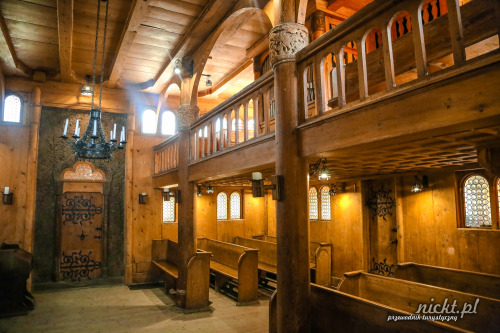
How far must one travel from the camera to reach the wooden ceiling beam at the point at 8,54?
25.9ft

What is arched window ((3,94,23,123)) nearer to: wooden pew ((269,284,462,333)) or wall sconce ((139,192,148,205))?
wall sconce ((139,192,148,205))

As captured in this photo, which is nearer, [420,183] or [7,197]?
[420,183]

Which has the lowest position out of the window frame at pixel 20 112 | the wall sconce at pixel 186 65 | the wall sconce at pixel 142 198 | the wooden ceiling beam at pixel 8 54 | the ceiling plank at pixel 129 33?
the wall sconce at pixel 142 198

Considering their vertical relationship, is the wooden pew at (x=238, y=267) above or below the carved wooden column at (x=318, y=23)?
below

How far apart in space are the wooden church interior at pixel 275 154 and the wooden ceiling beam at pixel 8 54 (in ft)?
0.21

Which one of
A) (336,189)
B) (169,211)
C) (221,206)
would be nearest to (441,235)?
(336,189)

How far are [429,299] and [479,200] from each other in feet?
11.0

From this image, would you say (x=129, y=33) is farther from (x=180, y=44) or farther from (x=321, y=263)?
(x=321, y=263)

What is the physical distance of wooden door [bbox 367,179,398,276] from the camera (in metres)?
9.11

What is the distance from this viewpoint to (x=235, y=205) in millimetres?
14289

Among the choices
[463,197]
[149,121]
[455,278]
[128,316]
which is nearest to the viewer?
[455,278]

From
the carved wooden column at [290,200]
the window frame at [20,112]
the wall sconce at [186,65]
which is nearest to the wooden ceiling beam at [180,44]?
the wall sconce at [186,65]

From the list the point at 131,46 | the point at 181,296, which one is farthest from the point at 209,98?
the point at 181,296

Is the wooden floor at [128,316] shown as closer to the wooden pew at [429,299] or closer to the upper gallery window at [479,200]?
the wooden pew at [429,299]
